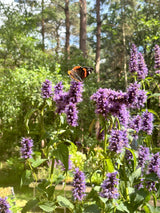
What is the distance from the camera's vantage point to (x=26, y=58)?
31.1 ft

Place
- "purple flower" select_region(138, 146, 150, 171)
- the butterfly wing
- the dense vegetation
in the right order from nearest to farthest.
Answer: the dense vegetation < "purple flower" select_region(138, 146, 150, 171) < the butterfly wing

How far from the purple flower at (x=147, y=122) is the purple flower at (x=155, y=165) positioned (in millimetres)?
233

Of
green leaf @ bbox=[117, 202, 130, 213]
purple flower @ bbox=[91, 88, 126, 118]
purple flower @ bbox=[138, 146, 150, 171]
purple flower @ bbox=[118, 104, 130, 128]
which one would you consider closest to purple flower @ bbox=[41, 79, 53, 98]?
purple flower @ bbox=[91, 88, 126, 118]

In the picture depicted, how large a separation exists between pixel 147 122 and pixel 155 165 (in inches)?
14.2

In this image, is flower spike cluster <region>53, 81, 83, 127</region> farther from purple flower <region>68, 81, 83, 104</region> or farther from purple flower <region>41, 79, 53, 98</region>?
purple flower <region>41, 79, 53, 98</region>

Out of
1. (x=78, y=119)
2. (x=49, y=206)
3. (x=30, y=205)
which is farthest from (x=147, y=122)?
(x=78, y=119)

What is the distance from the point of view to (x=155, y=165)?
1842 millimetres

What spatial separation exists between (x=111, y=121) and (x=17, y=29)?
8.57 metres

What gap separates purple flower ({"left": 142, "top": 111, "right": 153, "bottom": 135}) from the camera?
2009 mm

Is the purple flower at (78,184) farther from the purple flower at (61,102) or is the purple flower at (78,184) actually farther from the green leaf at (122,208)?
the purple flower at (61,102)

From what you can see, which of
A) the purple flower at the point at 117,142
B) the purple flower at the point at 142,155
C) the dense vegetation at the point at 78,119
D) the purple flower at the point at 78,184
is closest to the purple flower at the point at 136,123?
the dense vegetation at the point at 78,119

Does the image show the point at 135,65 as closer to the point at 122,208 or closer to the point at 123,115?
the point at 123,115

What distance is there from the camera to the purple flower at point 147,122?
201cm

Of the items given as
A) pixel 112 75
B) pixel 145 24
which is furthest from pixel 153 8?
pixel 112 75
